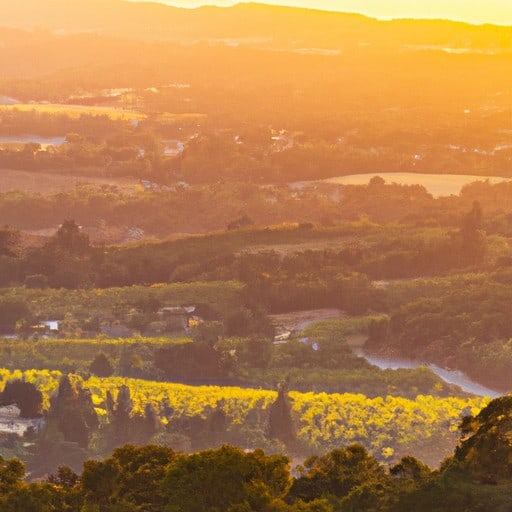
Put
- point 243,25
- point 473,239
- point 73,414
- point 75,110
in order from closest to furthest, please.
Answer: point 73,414
point 473,239
point 75,110
point 243,25

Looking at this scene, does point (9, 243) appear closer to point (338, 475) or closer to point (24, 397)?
point (24, 397)

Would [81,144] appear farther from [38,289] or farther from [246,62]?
[246,62]

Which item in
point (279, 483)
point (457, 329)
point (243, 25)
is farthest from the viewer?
point (243, 25)

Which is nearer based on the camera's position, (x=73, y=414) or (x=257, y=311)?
(x=73, y=414)

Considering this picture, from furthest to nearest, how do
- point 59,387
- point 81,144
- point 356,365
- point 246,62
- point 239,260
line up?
point 246,62, point 81,144, point 239,260, point 356,365, point 59,387

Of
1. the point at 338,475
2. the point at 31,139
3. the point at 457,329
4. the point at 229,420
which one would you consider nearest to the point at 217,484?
the point at 338,475

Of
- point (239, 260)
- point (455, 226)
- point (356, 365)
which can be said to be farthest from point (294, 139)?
point (356, 365)
